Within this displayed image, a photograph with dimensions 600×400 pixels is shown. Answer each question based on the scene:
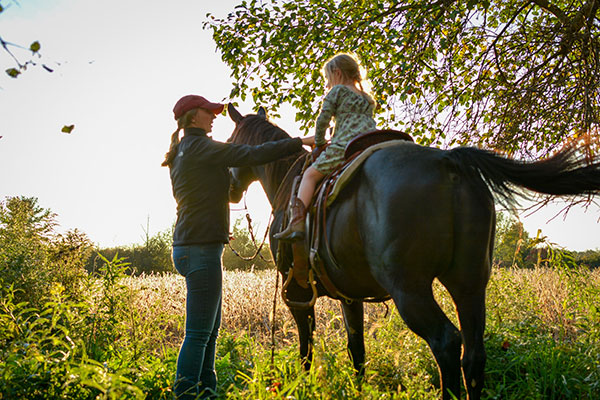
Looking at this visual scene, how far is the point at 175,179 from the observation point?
146 inches

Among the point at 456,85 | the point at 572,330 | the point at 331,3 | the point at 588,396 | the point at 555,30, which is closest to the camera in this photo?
the point at 588,396

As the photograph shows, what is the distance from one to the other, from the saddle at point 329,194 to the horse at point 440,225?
7 cm

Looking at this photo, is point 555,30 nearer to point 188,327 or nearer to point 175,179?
point 175,179

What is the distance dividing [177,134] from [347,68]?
158 centimetres

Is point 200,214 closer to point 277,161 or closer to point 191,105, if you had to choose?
point 191,105

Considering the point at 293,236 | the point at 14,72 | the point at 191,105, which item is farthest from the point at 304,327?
the point at 14,72

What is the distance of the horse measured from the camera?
2.77 m

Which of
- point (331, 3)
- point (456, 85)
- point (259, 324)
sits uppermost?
point (331, 3)

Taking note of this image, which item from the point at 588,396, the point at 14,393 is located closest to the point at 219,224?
the point at 14,393

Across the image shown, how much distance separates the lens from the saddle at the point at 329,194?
126 inches

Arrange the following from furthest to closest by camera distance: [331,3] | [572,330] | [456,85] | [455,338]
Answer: [456,85], [331,3], [572,330], [455,338]

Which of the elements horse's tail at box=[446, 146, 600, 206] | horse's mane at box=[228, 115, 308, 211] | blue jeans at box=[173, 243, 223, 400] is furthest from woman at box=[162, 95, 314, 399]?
horse's tail at box=[446, 146, 600, 206]

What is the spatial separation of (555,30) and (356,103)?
18.8 ft

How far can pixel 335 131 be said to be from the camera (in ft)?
11.9
